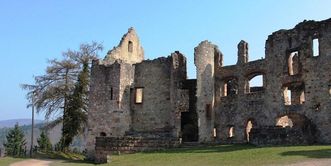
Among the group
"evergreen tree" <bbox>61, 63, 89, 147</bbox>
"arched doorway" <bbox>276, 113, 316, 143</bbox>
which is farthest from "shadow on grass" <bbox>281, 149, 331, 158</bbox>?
"evergreen tree" <bbox>61, 63, 89, 147</bbox>

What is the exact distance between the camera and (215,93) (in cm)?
3747

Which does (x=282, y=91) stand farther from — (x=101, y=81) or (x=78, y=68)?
(x=78, y=68)

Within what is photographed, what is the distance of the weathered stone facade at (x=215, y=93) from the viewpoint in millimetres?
31766

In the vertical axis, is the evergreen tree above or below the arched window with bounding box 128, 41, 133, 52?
below

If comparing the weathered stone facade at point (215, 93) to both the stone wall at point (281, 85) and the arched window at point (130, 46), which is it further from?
the arched window at point (130, 46)

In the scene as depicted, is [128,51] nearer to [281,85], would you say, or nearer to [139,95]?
[139,95]

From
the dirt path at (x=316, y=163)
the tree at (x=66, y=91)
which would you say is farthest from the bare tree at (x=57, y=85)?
the dirt path at (x=316, y=163)

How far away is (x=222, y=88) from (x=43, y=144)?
992 inches

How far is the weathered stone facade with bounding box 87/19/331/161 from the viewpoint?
3177 centimetres

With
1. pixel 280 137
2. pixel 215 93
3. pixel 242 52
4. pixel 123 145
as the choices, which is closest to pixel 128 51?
pixel 215 93

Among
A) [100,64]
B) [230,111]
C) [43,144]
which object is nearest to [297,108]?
[230,111]

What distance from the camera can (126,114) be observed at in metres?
37.6

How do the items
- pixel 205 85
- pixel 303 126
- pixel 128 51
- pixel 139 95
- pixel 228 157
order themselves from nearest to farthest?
1. pixel 228 157
2. pixel 303 126
3. pixel 205 85
4. pixel 139 95
5. pixel 128 51

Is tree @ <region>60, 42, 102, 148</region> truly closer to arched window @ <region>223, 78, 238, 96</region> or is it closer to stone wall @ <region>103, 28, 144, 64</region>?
stone wall @ <region>103, 28, 144, 64</region>
